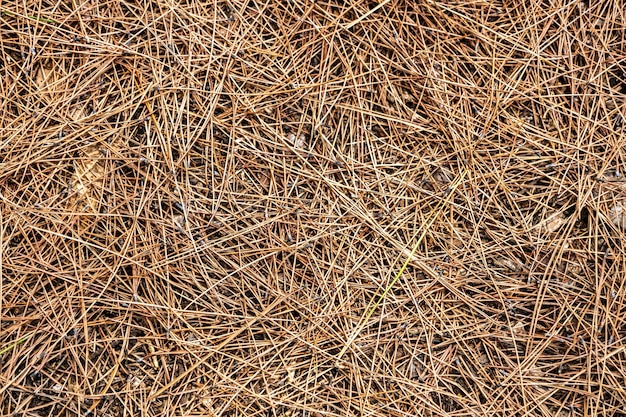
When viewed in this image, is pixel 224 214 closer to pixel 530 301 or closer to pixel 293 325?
pixel 293 325

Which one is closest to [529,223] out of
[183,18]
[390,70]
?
[390,70]

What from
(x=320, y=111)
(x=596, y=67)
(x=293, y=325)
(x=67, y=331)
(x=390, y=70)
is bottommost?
(x=67, y=331)

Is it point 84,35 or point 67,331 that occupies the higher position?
point 84,35

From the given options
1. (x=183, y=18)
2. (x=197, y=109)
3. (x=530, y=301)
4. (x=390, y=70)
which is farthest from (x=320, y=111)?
(x=530, y=301)

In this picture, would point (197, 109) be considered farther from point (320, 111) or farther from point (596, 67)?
point (596, 67)

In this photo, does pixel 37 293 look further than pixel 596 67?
No

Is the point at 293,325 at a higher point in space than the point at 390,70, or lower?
lower
